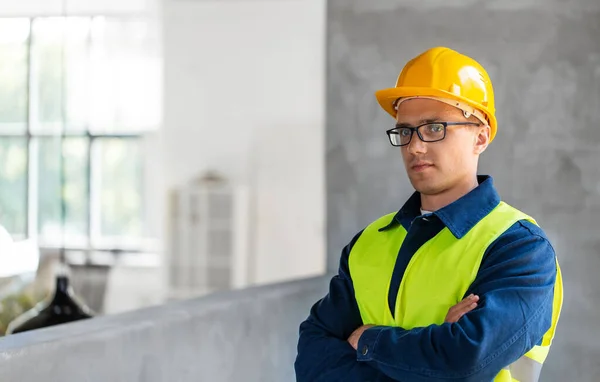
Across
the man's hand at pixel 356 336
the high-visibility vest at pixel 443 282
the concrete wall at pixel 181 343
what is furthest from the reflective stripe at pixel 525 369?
the concrete wall at pixel 181 343

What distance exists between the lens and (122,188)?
8.52 meters

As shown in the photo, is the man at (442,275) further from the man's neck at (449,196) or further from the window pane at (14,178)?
the window pane at (14,178)

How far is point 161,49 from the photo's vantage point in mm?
8258

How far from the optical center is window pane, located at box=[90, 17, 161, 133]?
829 cm

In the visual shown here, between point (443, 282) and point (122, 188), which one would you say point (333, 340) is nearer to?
point (443, 282)

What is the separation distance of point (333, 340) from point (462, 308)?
379 millimetres

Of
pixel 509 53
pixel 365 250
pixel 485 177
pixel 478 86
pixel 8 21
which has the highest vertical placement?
pixel 8 21

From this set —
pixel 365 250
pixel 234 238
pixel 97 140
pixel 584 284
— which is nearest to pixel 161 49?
pixel 97 140

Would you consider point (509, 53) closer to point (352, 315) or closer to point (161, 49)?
point (352, 315)

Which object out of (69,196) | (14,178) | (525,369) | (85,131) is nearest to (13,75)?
(85,131)

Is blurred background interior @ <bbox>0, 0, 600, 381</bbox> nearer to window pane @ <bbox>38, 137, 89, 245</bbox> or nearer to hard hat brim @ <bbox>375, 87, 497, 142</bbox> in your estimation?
window pane @ <bbox>38, 137, 89, 245</bbox>

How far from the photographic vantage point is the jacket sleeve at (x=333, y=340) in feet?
5.82

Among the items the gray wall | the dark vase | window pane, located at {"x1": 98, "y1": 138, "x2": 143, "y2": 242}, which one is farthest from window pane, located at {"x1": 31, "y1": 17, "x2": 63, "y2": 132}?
the gray wall

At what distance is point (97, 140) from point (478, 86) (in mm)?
7236
